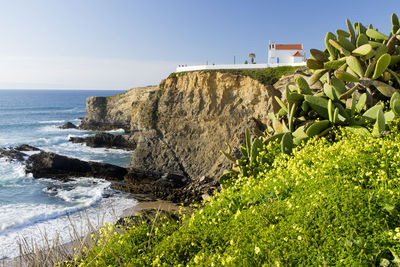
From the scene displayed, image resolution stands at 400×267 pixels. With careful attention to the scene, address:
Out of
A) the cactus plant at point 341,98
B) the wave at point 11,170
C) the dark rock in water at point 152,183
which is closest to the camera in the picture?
the cactus plant at point 341,98

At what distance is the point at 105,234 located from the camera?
15.9 feet

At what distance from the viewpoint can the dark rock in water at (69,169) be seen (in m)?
24.3

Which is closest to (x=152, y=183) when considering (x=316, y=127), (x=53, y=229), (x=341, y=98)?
(x=53, y=229)

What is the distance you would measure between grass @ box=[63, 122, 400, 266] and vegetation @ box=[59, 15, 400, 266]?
0.01 meters

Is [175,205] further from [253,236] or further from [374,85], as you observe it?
[253,236]

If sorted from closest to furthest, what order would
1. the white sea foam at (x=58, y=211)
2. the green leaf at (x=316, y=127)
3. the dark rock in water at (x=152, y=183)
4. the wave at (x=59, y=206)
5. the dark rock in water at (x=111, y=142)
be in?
the green leaf at (x=316, y=127), the white sea foam at (x=58, y=211), the wave at (x=59, y=206), the dark rock in water at (x=152, y=183), the dark rock in water at (x=111, y=142)

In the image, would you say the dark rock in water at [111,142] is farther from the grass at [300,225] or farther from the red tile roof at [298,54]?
the grass at [300,225]

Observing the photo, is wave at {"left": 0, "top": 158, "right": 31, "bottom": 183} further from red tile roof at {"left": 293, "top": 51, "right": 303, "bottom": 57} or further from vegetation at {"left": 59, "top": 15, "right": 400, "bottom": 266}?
red tile roof at {"left": 293, "top": 51, "right": 303, "bottom": 57}

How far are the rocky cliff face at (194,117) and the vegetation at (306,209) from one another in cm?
1522

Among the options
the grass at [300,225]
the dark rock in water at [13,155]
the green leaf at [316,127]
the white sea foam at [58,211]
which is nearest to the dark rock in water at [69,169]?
the white sea foam at [58,211]

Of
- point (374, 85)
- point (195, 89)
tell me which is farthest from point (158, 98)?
point (374, 85)

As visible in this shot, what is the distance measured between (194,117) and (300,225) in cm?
2304

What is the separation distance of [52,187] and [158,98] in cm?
1191

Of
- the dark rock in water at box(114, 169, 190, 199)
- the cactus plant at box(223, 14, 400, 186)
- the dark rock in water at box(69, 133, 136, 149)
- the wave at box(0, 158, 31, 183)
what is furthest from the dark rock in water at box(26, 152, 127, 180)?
the cactus plant at box(223, 14, 400, 186)
